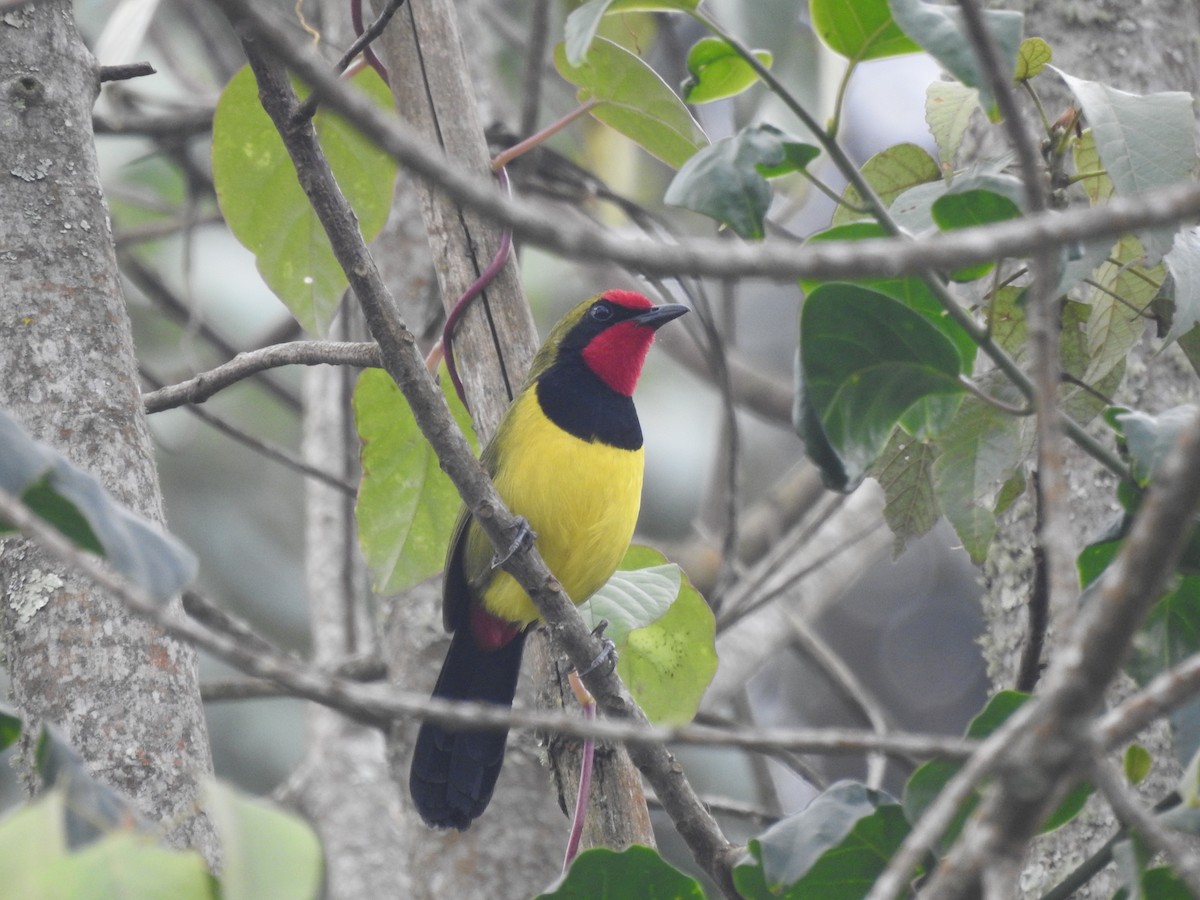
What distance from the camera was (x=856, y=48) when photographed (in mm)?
2244

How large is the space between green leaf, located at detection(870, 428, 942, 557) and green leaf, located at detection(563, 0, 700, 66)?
0.99m

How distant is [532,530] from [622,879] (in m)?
1.52

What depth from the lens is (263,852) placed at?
130 cm

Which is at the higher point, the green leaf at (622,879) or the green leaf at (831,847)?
the green leaf at (831,847)

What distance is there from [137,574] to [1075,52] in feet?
10.4

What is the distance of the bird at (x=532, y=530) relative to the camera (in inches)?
139

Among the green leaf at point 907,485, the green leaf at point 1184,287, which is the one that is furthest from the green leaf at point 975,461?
the green leaf at point 1184,287

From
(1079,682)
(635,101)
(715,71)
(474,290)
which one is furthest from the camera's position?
(474,290)

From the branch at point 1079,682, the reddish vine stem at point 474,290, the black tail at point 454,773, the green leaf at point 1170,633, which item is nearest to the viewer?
the branch at point 1079,682

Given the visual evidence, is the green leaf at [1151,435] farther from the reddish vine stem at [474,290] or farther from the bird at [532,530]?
the bird at [532,530]

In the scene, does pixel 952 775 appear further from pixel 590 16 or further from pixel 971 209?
pixel 590 16

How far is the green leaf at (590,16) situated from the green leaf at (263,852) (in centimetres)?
130

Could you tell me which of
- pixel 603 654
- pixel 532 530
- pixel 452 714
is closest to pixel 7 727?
pixel 452 714

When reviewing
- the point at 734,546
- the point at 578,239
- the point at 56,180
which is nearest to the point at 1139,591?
the point at 578,239
